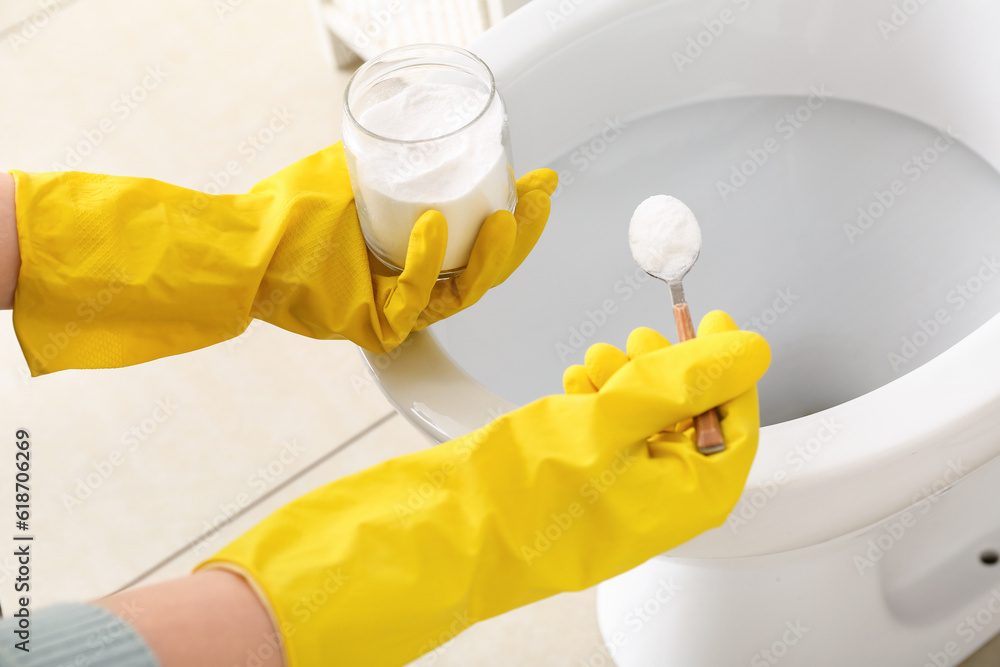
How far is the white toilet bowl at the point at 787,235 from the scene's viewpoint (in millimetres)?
863

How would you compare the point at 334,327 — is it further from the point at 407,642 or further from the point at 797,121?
the point at 797,121

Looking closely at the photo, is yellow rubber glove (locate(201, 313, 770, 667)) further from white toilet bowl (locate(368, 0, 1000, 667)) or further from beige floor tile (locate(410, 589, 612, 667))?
beige floor tile (locate(410, 589, 612, 667))

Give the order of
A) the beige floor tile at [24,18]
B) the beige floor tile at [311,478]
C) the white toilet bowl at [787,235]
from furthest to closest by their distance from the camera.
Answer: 1. the beige floor tile at [24,18]
2. the beige floor tile at [311,478]
3. the white toilet bowl at [787,235]

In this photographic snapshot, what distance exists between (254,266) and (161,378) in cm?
71

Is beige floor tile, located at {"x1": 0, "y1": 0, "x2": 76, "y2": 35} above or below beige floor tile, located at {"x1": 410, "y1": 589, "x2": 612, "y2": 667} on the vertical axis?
above

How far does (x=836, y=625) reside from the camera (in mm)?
896

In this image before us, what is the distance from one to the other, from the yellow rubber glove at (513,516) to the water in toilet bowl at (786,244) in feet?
0.95

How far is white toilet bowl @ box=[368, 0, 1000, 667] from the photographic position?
34.0 inches

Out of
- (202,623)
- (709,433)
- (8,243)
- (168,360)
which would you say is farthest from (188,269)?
(168,360)

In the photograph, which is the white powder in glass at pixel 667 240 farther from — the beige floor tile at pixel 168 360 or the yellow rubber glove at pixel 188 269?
the beige floor tile at pixel 168 360

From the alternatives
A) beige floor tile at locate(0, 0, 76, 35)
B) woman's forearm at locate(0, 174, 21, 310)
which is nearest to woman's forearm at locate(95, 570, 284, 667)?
woman's forearm at locate(0, 174, 21, 310)

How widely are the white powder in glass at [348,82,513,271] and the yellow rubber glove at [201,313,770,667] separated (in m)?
0.16

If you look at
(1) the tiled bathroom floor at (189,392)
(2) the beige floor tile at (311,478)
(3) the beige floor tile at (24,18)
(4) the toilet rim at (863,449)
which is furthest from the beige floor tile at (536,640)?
(3) the beige floor tile at (24,18)

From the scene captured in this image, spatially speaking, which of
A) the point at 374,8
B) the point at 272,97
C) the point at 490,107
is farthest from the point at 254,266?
the point at 272,97
